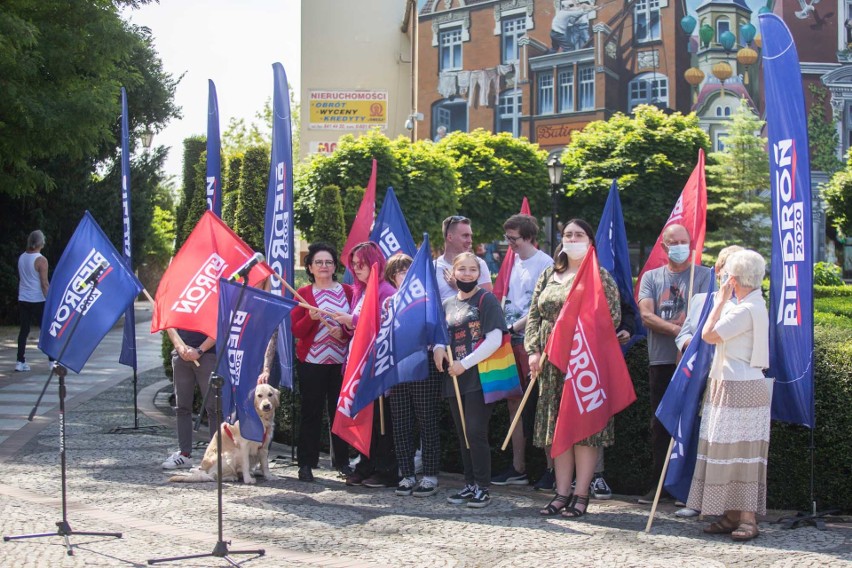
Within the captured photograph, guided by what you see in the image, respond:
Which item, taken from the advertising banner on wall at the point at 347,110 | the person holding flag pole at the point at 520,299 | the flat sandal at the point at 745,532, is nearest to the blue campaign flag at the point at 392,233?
the person holding flag pole at the point at 520,299

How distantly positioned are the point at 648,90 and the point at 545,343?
48.3 metres

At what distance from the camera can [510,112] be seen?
2223 inches

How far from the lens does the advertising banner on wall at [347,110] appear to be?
64.8 m

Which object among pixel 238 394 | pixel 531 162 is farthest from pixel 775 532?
pixel 531 162

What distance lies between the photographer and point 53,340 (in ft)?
28.6

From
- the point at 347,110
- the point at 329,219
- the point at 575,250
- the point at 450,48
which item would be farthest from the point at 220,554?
the point at 347,110

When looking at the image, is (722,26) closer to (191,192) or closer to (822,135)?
(822,135)

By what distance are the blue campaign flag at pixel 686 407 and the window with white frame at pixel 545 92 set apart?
49445 mm

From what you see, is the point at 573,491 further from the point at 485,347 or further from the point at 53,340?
the point at 53,340

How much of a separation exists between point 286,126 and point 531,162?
32847 millimetres

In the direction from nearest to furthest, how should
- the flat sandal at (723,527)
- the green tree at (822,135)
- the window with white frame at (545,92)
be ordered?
the flat sandal at (723,527), the green tree at (822,135), the window with white frame at (545,92)

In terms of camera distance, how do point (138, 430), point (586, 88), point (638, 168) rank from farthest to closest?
point (586, 88)
point (638, 168)
point (138, 430)

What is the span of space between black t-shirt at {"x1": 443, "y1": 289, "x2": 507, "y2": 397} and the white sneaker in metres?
2.53

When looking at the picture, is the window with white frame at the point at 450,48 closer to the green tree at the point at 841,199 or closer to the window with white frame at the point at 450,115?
the window with white frame at the point at 450,115
